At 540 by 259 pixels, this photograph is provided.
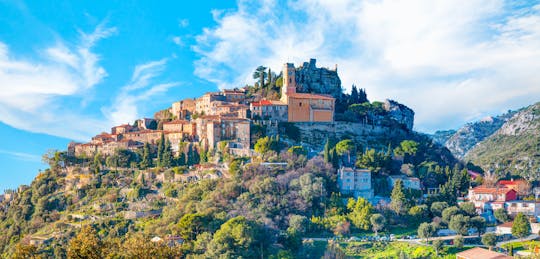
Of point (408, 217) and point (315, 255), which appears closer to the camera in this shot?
point (315, 255)

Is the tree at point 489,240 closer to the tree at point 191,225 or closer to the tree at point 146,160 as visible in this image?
the tree at point 191,225

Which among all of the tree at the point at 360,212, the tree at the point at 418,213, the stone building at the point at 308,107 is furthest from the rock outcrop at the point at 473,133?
the tree at the point at 360,212

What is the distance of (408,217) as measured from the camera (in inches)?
2044

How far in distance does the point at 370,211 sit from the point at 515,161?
54.0m

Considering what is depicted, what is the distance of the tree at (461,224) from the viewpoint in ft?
158

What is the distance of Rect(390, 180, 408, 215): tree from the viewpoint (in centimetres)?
5194

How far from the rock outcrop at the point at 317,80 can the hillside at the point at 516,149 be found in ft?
89.8

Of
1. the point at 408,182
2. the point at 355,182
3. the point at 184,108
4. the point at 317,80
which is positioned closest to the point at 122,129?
the point at 184,108

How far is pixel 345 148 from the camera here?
61.7m

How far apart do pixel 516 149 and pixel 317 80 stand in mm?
45368

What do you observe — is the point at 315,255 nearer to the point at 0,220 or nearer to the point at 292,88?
the point at 292,88

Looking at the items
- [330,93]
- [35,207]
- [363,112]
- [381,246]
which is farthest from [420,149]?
[35,207]

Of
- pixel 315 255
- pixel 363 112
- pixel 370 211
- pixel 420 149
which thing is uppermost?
pixel 363 112

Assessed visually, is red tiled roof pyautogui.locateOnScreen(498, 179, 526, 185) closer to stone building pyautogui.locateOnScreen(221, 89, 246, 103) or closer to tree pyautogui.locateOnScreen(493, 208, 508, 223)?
tree pyautogui.locateOnScreen(493, 208, 508, 223)
